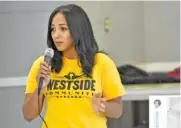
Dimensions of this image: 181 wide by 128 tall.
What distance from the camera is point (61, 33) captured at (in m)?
1.13

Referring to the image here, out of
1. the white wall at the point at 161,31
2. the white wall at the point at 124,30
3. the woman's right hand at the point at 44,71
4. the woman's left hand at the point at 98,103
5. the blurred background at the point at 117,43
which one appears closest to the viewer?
the woman's right hand at the point at 44,71

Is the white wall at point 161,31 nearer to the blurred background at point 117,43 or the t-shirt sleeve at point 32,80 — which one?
the blurred background at point 117,43

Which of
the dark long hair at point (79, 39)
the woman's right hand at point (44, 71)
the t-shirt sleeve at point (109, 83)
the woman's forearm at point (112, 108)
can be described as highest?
the dark long hair at point (79, 39)

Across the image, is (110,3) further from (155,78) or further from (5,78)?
(5,78)

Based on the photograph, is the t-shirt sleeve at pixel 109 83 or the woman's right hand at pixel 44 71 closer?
the woman's right hand at pixel 44 71

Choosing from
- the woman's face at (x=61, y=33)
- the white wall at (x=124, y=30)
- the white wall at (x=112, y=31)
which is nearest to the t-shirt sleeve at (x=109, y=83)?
the woman's face at (x=61, y=33)

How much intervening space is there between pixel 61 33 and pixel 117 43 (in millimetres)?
710

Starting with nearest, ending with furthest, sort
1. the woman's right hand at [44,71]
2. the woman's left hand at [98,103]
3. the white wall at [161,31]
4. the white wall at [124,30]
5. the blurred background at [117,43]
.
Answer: the woman's right hand at [44,71] < the woman's left hand at [98,103] < the blurred background at [117,43] < the white wall at [124,30] < the white wall at [161,31]

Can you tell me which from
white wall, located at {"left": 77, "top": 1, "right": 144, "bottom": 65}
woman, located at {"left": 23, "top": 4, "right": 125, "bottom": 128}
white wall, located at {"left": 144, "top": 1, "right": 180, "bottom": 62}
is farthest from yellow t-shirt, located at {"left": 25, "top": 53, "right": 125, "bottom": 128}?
white wall, located at {"left": 144, "top": 1, "right": 180, "bottom": 62}

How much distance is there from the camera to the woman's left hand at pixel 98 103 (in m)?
1.13

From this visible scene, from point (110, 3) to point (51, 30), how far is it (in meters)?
0.68

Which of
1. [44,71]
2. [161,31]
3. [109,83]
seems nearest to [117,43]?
[161,31]

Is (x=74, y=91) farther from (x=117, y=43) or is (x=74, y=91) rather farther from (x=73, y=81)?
(x=117, y=43)

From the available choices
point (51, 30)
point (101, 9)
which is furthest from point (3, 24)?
point (101, 9)
